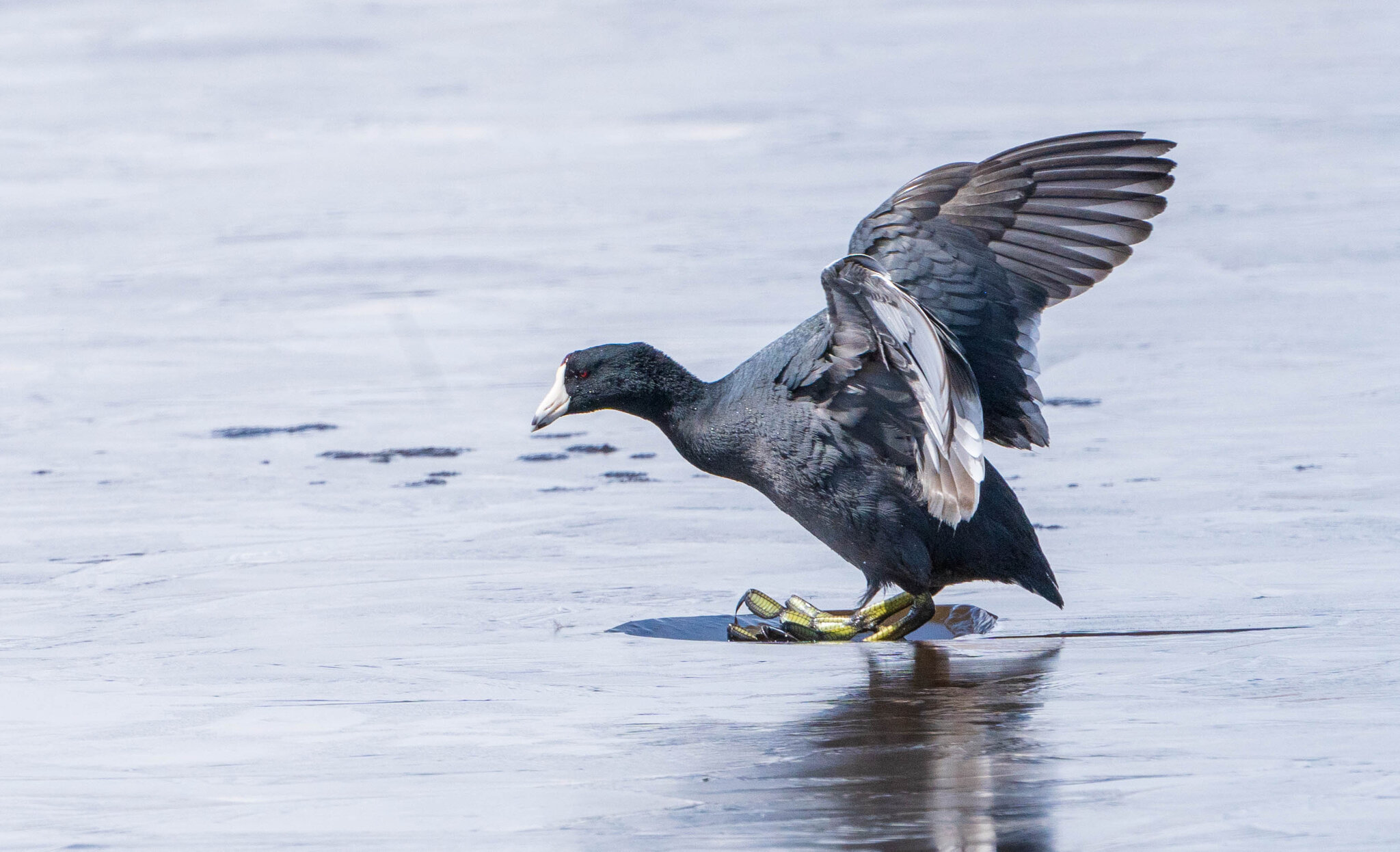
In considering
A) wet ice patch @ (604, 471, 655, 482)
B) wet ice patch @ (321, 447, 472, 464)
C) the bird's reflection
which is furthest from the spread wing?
wet ice patch @ (321, 447, 472, 464)

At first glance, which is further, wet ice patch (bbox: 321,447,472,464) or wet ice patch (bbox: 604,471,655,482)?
wet ice patch (bbox: 321,447,472,464)

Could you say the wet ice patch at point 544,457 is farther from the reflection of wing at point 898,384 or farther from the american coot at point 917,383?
the reflection of wing at point 898,384

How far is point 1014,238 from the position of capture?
6414 millimetres

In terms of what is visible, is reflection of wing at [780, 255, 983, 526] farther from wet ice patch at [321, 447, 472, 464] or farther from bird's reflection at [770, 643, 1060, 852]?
wet ice patch at [321, 447, 472, 464]

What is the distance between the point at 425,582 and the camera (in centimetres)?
632

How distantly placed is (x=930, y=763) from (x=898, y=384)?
2.02m

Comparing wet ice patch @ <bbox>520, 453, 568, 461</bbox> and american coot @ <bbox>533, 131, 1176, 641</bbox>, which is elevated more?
american coot @ <bbox>533, 131, 1176, 641</bbox>

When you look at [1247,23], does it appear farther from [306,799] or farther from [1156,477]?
[306,799]

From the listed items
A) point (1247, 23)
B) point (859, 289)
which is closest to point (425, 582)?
point (859, 289)

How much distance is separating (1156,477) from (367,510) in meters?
2.82

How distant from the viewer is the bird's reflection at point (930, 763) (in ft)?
11.6

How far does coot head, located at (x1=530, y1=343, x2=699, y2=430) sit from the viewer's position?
646 cm

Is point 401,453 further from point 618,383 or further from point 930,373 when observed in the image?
point 930,373

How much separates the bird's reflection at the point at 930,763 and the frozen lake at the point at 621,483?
0.01 metres
